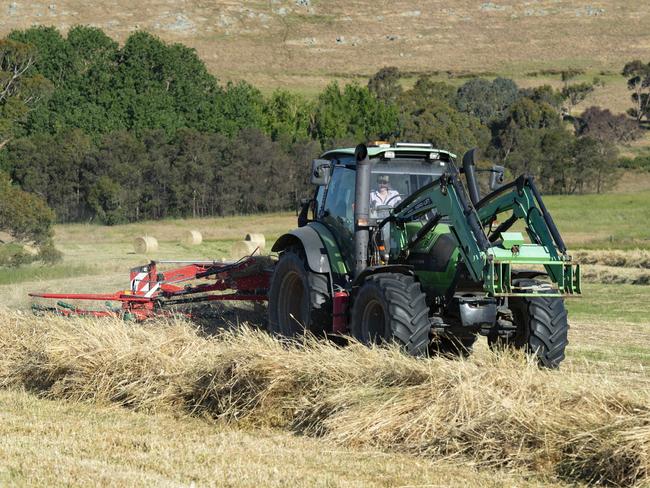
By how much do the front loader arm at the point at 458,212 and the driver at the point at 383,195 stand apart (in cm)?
51

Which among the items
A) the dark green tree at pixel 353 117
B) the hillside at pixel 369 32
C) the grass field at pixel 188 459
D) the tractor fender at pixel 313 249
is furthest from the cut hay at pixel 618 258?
the hillside at pixel 369 32

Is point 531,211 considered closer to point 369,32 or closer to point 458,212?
point 458,212

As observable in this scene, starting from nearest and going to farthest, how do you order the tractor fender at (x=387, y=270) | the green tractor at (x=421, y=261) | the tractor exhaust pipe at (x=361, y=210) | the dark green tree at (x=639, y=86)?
1. the green tractor at (x=421, y=261)
2. the tractor fender at (x=387, y=270)
3. the tractor exhaust pipe at (x=361, y=210)
4. the dark green tree at (x=639, y=86)

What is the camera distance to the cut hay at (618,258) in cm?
3228

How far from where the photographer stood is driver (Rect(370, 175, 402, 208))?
38.9 ft

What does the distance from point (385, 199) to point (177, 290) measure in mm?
3878

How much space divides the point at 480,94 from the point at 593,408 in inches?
3447

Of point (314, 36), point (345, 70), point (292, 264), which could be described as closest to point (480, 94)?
point (345, 70)

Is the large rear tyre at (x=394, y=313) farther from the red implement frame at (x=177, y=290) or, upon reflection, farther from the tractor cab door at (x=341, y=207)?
the red implement frame at (x=177, y=290)

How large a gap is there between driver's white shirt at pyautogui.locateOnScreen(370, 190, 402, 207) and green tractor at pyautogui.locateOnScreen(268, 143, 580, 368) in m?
0.01

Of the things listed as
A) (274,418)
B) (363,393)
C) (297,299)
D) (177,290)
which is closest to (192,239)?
(177,290)

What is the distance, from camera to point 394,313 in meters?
10.3

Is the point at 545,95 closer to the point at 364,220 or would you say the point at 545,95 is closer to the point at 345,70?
the point at 345,70

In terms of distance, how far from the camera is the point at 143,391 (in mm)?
10281
